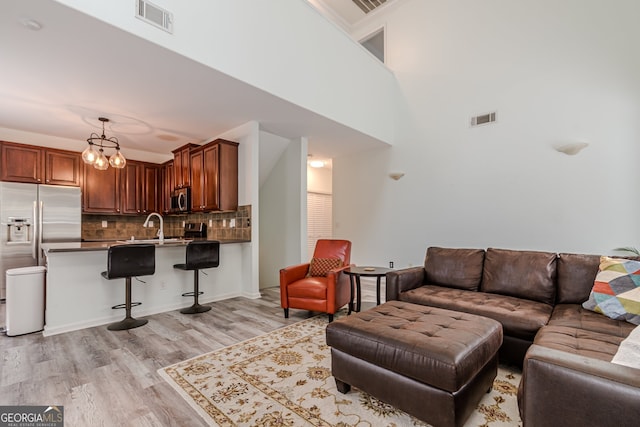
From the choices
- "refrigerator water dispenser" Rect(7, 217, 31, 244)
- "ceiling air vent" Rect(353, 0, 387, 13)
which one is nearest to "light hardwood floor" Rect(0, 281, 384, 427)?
"refrigerator water dispenser" Rect(7, 217, 31, 244)

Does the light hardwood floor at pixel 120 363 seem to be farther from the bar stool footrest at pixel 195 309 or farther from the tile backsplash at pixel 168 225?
the tile backsplash at pixel 168 225

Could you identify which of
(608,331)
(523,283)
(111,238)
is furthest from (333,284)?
(111,238)

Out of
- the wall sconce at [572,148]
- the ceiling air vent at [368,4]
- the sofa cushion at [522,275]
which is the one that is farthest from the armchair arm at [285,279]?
the ceiling air vent at [368,4]

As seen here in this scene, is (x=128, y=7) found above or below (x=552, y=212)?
above

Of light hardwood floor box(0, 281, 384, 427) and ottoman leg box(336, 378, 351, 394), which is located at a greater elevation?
ottoman leg box(336, 378, 351, 394)

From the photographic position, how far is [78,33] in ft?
7.98

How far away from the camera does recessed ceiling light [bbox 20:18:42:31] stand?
2.28 meters

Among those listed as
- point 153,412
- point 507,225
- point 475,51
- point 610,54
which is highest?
point 475,51

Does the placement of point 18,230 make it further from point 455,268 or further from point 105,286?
point 455,268

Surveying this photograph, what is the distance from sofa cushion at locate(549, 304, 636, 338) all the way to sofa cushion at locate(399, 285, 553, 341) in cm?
8

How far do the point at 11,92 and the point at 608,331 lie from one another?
20.0 feet

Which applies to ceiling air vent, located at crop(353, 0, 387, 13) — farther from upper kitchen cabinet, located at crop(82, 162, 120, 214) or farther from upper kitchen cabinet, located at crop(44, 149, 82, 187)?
upper kitchen cabinet, located at crop(44, 149, 82, 187)

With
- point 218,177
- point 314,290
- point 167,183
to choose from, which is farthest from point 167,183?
point 314,290

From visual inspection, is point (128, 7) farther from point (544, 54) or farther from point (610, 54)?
point (610, 54)
